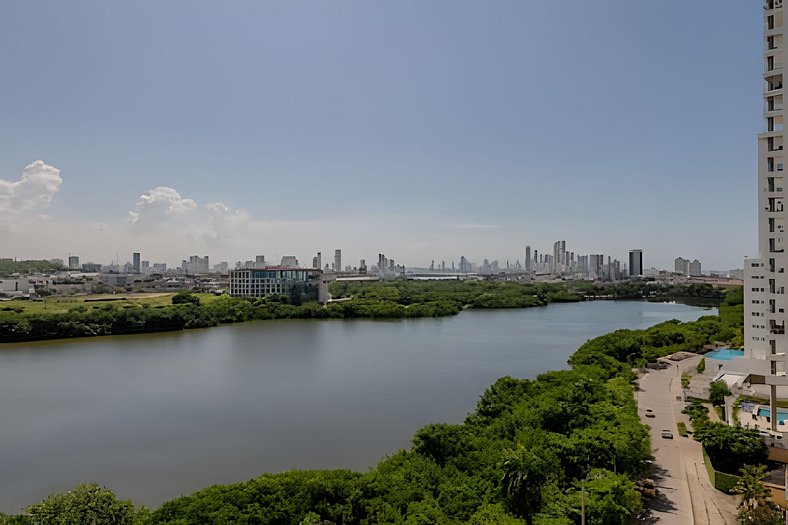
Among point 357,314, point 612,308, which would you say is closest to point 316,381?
point 357,314

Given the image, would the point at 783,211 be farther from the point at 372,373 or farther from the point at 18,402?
the point at 18,402

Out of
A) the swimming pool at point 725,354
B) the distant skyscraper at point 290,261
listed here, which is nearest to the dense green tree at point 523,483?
the swimming pool at point 725,354

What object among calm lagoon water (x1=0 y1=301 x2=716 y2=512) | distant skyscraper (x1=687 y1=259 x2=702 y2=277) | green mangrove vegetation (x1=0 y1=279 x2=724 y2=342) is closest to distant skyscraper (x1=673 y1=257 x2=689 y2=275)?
distant skyscraper (x1=687 y1=259 x2=702 y2=277)

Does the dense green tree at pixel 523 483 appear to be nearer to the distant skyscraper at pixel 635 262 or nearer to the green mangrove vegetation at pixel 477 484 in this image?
the green mangrove vegetation at pixel 477 484

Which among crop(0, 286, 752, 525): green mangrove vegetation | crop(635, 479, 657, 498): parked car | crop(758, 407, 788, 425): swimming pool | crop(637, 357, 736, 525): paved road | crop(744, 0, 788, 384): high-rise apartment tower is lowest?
crop(637, 357, 736, 525): paved road

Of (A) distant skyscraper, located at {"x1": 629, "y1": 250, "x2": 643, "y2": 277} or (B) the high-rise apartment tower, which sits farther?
(A) distant skyscraper, located at {"x1": 629, "y1": 250, "x2": 643, "y2": 277}

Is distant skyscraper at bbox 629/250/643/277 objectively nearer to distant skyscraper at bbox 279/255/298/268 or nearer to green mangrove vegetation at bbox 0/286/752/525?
distant skyscraper at bbox 279/255/298/268

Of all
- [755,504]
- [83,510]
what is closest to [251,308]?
[83,510]
